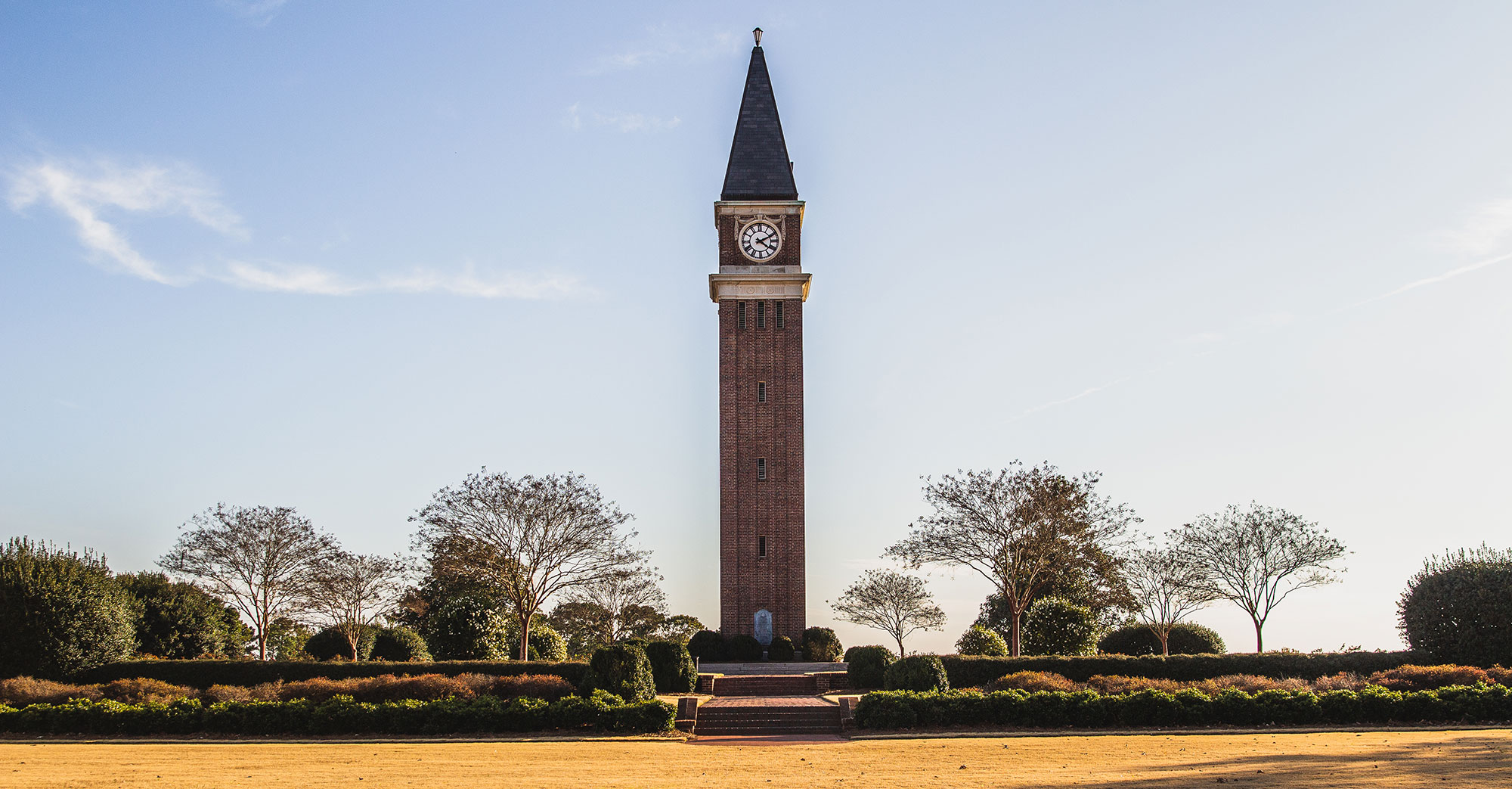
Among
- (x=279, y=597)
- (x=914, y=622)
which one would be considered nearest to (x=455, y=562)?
(x=279, y=597)

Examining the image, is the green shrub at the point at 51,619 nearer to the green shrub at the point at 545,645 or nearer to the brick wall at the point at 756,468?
the green shrub at the point at 545,645

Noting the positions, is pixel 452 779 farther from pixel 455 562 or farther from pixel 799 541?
pixel 799 541

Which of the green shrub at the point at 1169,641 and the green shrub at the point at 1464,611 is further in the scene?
the green shrub at the point at 1169,641

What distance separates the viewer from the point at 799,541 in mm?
44562

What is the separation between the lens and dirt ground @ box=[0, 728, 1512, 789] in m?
14.8

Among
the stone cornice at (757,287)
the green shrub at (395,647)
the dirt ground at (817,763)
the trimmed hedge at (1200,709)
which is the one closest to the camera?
the dirt ground at (817,763)

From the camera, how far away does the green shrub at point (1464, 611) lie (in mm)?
28438

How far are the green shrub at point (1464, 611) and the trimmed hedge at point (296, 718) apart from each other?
2188 cm

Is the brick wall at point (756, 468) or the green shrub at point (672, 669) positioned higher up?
the brick wall at point (756, 468)

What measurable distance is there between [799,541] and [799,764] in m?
27.3

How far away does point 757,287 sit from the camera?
46375 millimetres

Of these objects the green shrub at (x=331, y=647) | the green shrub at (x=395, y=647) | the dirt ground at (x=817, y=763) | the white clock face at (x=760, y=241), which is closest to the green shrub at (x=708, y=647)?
the green shrub at (x=395, y=647)

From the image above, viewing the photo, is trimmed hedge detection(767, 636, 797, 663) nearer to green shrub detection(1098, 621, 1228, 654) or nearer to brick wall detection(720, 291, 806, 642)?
brick wall detection(720, 291, 806, 642)

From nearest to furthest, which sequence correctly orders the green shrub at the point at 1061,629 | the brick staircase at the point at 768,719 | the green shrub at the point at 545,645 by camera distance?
1. the brick staircase at the point at 768,719
2. the green shrub at the point at 1061,629
3. the green shrub at the point at 545,645
